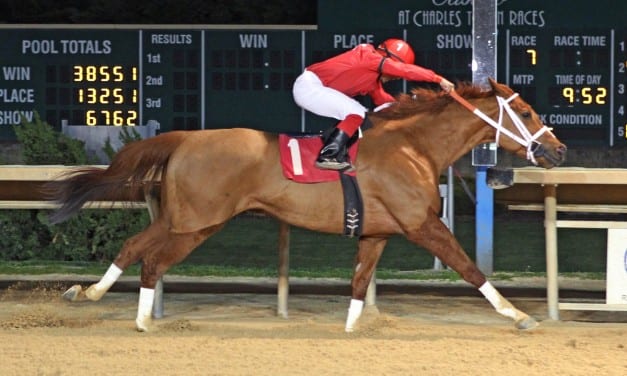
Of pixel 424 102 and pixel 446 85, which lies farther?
pixel 424 102

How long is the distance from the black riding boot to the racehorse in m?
0.12

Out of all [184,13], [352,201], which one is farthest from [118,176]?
[184,13]

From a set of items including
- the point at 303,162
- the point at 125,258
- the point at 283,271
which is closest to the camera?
the point at 303,162

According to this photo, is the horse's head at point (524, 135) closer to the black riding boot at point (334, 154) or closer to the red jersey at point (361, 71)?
the red jersey at point (361, 71)

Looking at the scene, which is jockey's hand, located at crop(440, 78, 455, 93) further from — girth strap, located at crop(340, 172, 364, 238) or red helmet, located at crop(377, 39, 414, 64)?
girth strap, located at crop(340, 172, 364, 238)

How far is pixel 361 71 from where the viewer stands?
6320 millimetres

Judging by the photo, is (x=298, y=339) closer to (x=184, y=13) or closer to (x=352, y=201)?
(x=352, y=201)

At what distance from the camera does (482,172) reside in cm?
966

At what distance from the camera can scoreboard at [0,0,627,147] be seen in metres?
12.3

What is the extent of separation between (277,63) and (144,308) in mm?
6663

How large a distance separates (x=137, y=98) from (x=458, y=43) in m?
3.32

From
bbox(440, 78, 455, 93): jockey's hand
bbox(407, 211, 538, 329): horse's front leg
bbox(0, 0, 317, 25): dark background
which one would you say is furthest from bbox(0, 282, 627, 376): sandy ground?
bbox(0, 0, 317, 25): dark background

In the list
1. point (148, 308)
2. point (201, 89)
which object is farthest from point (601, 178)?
point (201, 89)

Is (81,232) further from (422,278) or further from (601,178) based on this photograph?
(601,178)
